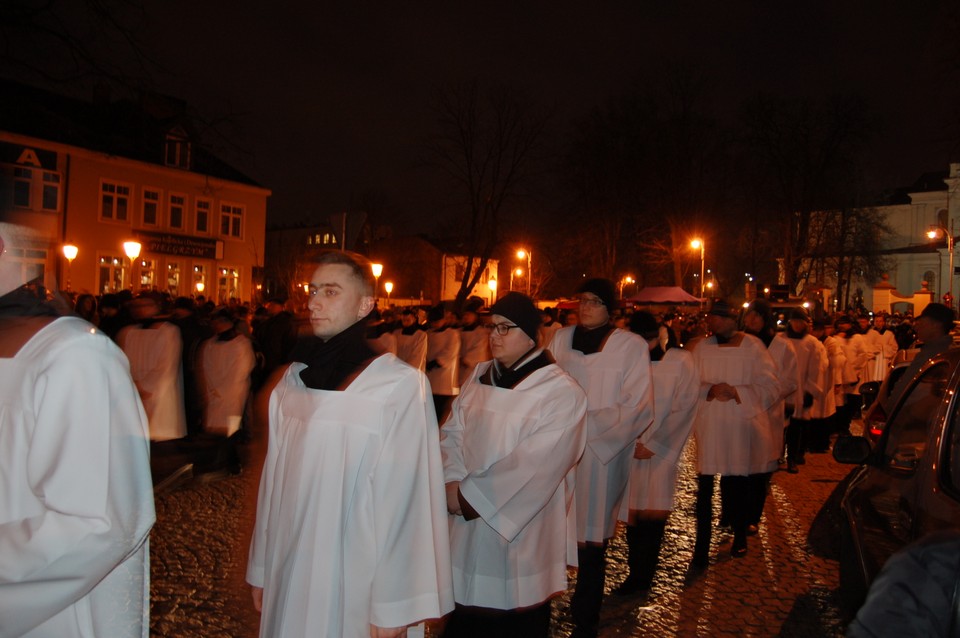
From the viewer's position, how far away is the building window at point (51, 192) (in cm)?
3050

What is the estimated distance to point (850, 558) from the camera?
4102 mm

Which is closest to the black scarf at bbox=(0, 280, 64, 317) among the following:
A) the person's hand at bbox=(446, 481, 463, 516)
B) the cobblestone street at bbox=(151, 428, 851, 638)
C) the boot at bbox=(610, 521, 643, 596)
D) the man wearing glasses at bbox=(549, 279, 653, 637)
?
the person's hand at bbox=(446, 481, 463, 516)

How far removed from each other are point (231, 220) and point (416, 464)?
3780cm

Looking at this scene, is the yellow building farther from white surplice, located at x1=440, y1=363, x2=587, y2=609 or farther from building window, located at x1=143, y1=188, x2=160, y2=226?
white surplice, located at x1=440, y1=363, x2=587, y2=609

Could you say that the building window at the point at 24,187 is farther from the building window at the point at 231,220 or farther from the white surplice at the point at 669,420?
the white surplice at the point at 669,420

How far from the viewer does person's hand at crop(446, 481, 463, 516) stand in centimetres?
354

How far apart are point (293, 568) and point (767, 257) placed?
4250 centimetres

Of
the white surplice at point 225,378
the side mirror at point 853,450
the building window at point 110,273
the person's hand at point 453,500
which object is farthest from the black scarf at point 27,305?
the building window at point 110,273

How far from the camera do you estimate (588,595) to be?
472 centimetres

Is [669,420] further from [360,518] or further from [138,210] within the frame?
[138,210]

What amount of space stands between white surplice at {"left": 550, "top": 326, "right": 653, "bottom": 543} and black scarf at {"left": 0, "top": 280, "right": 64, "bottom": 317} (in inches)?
138

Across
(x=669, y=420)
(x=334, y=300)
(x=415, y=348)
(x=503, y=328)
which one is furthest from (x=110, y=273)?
(x=334, y=300)

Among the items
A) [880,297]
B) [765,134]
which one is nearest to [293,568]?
[765,134]

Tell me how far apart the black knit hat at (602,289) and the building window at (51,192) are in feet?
103
